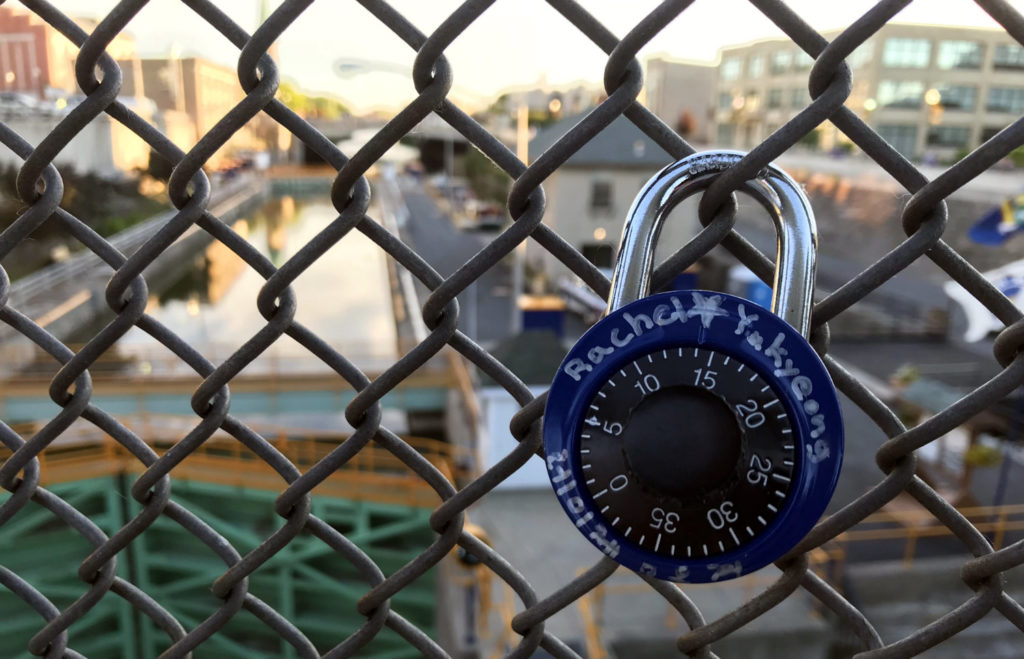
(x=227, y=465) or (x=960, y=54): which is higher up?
(x=960, y=54)

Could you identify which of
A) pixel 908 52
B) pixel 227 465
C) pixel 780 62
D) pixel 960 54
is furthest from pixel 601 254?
pixel 227 465

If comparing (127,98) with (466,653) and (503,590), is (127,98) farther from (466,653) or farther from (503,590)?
(503,590)

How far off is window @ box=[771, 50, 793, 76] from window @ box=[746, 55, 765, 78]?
0.07 ft

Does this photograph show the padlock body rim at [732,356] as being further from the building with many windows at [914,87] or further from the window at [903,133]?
the window at [903,133]

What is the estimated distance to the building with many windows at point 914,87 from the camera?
4.09 feet

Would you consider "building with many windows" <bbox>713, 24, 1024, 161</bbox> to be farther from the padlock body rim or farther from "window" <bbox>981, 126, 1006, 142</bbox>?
the padlock body rim

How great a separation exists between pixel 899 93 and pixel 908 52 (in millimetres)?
118

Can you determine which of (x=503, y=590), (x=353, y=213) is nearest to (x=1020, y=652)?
(x=503, y=590)

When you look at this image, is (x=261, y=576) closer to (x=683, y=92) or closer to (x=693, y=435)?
(x=683, y=92)

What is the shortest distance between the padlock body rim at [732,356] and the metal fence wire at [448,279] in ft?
0.44

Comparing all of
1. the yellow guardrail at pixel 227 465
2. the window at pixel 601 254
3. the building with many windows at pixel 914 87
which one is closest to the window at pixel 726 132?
the building with many windows at pixel 914 87

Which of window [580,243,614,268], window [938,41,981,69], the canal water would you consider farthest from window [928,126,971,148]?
the canal water

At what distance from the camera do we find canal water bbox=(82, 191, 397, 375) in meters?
2.06

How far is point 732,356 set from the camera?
0.59 meters
